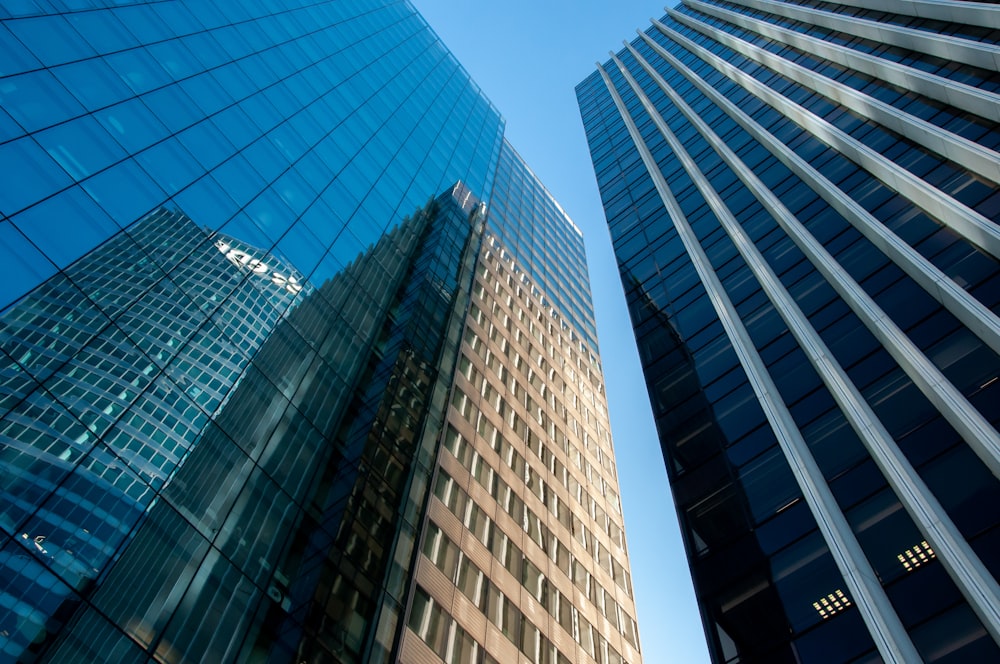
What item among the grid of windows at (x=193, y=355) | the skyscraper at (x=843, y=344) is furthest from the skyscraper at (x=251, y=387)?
the skyscraper at (x=843, y=344)

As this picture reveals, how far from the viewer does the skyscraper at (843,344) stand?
16.6 metres

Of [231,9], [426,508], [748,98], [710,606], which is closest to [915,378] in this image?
[710,606]

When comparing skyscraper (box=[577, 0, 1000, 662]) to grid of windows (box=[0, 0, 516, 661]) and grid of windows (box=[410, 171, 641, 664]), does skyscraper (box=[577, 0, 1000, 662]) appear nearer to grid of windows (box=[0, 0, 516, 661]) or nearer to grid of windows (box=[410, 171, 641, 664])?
grid of windows (box=[410, 171, 641, 664])

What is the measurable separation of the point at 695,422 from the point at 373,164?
2633 centimetres

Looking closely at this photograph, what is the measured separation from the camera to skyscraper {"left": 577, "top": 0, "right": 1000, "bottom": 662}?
16578 mm

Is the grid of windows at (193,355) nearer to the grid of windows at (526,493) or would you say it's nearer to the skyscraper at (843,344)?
the grid of windows at (526,493)

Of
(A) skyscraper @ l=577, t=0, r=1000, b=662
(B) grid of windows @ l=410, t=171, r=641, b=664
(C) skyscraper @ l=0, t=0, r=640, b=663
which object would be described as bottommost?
(B) grid of windows @ l=410, t=171, r=641, b=664

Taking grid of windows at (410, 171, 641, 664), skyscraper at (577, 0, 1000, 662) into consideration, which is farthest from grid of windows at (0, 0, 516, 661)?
skyscraper at (577, 0, 1000, 662)

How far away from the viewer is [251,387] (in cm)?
2438

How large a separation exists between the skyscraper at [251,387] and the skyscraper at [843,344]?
11.3m

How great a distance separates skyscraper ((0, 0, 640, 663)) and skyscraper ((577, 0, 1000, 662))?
1125 centimetres

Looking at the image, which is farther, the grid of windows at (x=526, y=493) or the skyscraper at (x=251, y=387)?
the grid of windows at (x=526, y=493)

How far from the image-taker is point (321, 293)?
3083 centimetres

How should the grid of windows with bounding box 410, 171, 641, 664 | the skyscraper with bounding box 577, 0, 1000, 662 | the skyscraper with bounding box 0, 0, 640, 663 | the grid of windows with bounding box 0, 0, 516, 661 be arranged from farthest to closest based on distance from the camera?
1. the grid of windows with bounding box 410, 171, 641, 664
2. the skyscraper with bounding box 0, 0, 640, 663
3. the grid of windows with bounding box 0, 0, 516, 661
4. the skyscraper with bounding box 577, 0, 1000, 662
